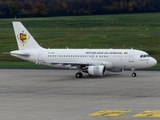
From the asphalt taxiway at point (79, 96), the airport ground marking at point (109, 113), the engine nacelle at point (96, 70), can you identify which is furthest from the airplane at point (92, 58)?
the airport ground marking at point (109, 113)

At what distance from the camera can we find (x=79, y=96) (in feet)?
130

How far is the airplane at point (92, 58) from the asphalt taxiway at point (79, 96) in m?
0.99

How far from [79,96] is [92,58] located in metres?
18.6

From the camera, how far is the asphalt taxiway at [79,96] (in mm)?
30391

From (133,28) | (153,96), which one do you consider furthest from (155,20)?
(153,96)

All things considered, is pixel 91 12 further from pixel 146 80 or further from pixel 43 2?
pixel 146 80

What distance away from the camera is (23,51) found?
60062mm

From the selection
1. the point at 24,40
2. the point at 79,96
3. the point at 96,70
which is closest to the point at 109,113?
the point at 79,96

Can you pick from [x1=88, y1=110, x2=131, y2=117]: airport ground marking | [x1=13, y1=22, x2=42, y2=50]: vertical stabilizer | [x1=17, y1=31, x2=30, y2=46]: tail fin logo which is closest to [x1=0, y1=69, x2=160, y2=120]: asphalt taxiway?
[x1=88, y1=110, x2=131, y2=117]: airport ground marking

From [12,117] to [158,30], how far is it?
273 ft

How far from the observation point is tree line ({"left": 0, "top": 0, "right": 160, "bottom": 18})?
399ft

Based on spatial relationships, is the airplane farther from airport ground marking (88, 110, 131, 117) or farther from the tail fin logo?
airport ground marking (88, 110, 131, 117)

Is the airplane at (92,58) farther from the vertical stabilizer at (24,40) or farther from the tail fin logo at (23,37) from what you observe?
the tail fin logo at (23,37)

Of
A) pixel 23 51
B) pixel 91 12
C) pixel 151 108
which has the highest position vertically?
pixel 91 12
